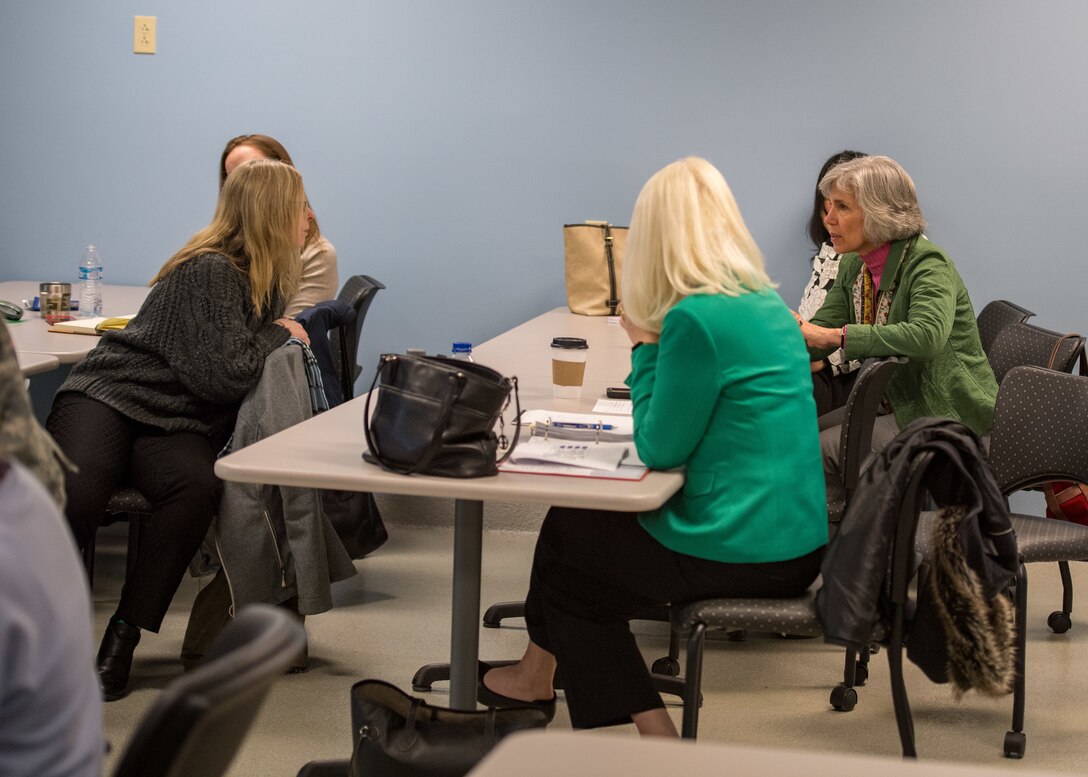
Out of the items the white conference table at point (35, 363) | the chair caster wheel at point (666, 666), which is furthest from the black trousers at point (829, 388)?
the white conference table at point (35, 363)

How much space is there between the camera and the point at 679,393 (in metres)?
2.17

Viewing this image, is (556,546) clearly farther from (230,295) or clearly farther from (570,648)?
(230,295)

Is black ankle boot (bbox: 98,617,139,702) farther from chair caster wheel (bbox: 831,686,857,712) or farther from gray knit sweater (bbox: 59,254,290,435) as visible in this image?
chair caster wheel (bbox: 831,686,857,712)

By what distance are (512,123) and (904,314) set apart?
1.73m

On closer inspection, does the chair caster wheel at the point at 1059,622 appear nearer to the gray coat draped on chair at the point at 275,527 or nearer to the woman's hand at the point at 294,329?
the gray coat draped on chair at the point at 275,527

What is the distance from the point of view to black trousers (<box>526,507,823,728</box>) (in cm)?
229

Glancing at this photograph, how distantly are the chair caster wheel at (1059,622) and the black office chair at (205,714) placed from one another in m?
3.06

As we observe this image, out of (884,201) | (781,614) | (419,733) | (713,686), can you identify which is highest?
(884,201)

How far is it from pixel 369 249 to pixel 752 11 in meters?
1.63

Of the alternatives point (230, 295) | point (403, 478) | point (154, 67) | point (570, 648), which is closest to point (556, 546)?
point (570, 648)

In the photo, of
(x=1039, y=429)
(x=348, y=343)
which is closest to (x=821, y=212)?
(x=1039, y=429)

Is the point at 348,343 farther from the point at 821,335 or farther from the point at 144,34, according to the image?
the point at 144,34

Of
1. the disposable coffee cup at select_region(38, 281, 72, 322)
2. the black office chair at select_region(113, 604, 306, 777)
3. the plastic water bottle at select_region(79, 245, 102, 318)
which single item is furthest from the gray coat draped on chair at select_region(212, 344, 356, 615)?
the black office chair at select_region(113, 604, 306, 777)

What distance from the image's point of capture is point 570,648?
7.75 feet
